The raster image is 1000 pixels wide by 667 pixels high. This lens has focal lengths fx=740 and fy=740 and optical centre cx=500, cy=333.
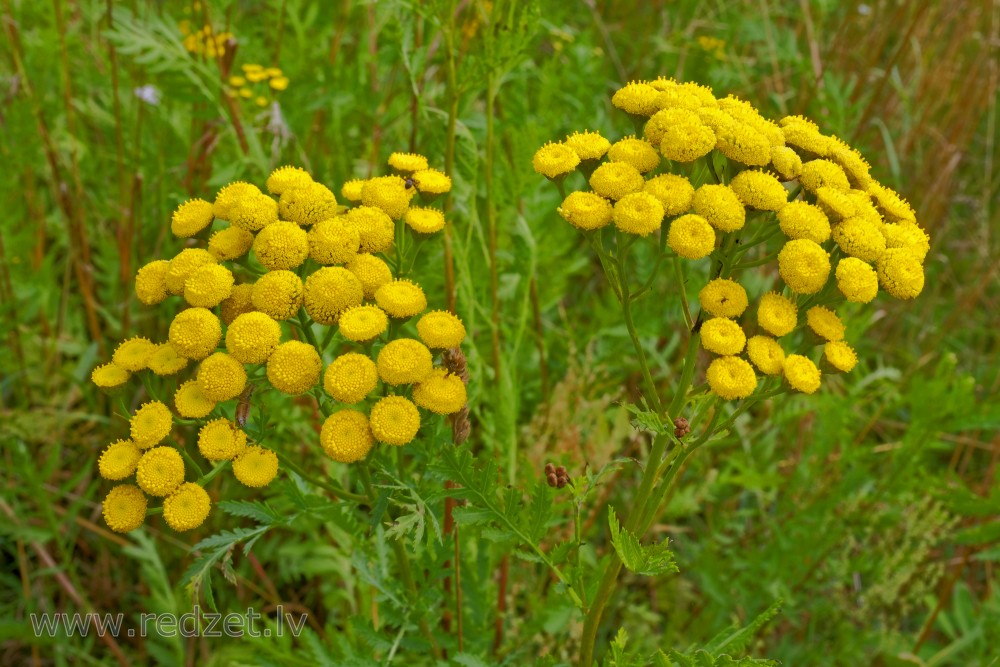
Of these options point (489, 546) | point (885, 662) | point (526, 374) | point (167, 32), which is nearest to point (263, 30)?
point (167, 32)

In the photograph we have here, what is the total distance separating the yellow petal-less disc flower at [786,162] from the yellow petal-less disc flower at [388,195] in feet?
2.73

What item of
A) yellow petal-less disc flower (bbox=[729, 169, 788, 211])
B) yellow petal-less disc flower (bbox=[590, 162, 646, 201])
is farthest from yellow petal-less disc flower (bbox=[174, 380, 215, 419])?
yellow petal-less disc flower (bbox=[729, 169, 788, 211])

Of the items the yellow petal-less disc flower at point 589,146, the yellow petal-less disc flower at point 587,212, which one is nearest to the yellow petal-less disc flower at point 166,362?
the yellow petal-less disc flower at point 587,212

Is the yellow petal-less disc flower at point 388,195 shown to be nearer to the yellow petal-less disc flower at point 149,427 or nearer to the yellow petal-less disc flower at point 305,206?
the yellow petal-less disc flower at point 305,206

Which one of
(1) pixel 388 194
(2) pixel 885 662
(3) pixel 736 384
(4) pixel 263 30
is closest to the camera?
(3) pixel 736 384

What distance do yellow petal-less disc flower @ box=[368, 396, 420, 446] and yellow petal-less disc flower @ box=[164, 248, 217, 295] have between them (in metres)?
0.53

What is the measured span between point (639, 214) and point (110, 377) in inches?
45.9

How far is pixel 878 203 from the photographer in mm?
1760

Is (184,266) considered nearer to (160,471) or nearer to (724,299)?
(160,471)

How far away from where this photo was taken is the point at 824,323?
1.60 metres

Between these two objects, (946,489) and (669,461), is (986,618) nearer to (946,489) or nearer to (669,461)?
(946,489)

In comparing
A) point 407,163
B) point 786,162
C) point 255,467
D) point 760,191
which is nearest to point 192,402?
point 255,467

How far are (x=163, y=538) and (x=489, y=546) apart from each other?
1.38 m

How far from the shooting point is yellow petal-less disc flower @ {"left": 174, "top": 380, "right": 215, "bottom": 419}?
147 centimetres
